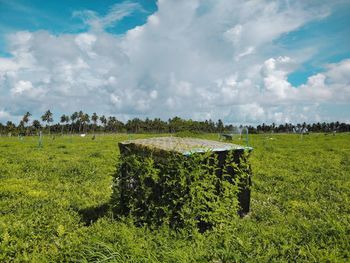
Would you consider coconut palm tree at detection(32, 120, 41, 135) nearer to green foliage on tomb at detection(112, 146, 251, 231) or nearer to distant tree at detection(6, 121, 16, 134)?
distant tree at detection(6, 121, 16, 134)

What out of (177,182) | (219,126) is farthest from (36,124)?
(177,182)

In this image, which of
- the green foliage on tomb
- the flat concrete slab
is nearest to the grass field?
the green foliage on tomb

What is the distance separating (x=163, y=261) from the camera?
4.67 m

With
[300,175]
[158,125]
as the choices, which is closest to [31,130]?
[158,125]

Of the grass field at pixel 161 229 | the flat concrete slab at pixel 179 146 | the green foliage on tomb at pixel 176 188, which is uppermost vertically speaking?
the flat concrete slab at pixel 179 146

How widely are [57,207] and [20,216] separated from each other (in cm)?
109

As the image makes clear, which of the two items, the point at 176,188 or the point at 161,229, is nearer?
the point at 161,229

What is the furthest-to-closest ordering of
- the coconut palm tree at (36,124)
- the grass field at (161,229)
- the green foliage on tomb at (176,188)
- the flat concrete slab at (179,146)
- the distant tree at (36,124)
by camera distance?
the coconut palm tree at (36,124)
the distant tree at (36,124)
the flat concrete slab at (179,146)
the green foliage on tomb at (176,188)
the grass field at (161,229)

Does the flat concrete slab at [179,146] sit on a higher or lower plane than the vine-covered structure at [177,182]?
higher

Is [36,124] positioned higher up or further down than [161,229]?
higher up

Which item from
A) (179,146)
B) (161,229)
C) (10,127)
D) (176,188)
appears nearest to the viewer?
(161,229)

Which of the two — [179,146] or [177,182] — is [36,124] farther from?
[177,182]

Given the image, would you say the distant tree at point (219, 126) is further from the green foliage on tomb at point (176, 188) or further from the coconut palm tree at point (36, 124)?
the green foliage on tomb at point (176, 188)

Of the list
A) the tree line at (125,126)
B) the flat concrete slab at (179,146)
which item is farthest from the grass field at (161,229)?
the tree line at (125,126)
